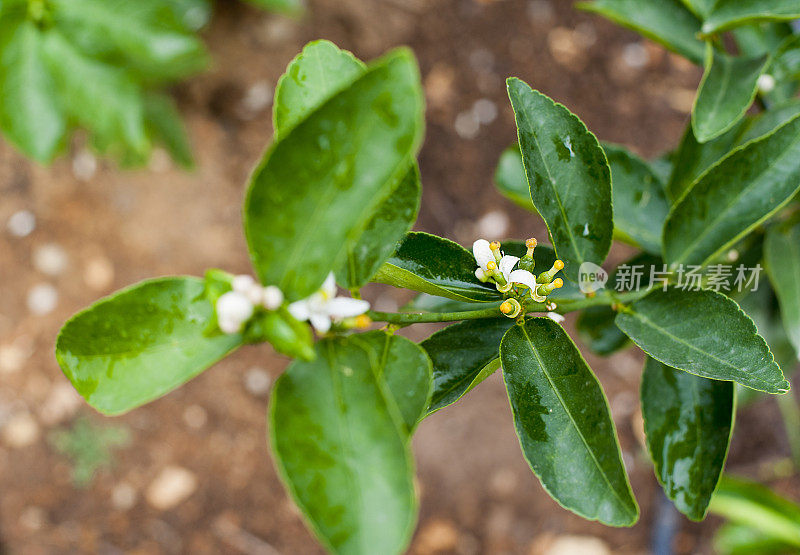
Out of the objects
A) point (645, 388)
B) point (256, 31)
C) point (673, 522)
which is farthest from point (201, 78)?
point (673, 522)

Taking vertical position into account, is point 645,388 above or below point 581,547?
above

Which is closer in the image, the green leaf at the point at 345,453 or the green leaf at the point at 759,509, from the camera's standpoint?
the green leaf at the point at 345,453

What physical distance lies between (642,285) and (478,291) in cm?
31

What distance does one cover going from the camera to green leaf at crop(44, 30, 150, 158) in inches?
52.1

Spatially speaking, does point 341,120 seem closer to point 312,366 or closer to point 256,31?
point 312,366

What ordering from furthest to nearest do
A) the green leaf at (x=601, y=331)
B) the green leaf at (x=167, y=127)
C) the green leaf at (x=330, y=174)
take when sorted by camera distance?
the green leaf at (x=167, y=127) → the green leaf at (x=601, y=331) → the green leaf at (x=330, y=174)

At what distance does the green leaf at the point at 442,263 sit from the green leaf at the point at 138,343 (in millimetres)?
198

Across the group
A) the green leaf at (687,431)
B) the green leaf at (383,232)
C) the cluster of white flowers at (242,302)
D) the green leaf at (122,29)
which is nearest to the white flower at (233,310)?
the cluster of white flowers at (242,302)

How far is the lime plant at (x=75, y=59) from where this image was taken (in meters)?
1.28

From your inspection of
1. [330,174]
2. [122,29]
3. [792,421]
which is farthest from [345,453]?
[792,421]

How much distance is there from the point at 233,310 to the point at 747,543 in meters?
1.65

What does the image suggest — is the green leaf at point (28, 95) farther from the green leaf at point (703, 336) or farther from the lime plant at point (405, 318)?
the green leaf at point (703, 336)

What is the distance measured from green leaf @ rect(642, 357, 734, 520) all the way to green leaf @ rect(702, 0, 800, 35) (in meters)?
0.42

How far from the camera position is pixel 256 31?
201 centimetres
